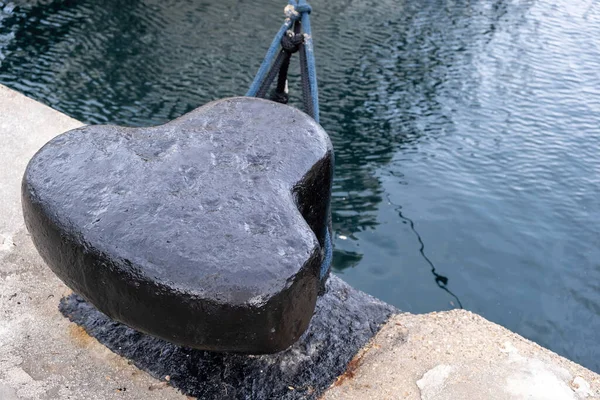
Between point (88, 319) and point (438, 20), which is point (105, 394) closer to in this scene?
point (88, 319)

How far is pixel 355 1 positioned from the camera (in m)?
10.8

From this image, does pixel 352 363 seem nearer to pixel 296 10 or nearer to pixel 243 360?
pixel 243 360

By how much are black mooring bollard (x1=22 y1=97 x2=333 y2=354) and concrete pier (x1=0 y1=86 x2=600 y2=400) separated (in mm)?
570

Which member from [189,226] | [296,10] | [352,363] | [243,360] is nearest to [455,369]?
[352,363]

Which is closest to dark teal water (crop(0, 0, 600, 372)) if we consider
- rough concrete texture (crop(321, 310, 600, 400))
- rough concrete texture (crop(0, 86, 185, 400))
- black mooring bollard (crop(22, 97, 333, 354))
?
rough concrete texture (crop(321, 310, 600, 400))

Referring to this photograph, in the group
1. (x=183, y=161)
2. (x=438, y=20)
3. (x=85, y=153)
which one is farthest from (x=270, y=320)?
(x=438, y=20)

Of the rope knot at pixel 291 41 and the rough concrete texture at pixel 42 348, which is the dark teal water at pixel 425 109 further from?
the rough concrete texture at pixel 42 348

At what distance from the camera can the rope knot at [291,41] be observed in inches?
130

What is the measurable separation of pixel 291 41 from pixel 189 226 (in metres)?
1.70

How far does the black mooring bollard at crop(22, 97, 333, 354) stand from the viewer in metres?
1.88

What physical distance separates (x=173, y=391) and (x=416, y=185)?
159 inches

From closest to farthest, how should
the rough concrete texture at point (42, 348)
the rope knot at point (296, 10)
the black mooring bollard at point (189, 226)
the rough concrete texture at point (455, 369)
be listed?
1. the black mooring bollard at point (189, 226)
2. the rough concrete texture at point (42, 348)
3. the rough concrete texture at point (455, 369)
4. the rope knot at point (296, 10)

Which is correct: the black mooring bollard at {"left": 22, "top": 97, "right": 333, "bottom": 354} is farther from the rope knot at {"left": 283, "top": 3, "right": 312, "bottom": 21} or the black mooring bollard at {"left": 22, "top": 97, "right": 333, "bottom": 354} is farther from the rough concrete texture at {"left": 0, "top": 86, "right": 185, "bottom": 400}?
the rope knot at {"left": 283, "top": 3, "right": 312, "bottom": 21}

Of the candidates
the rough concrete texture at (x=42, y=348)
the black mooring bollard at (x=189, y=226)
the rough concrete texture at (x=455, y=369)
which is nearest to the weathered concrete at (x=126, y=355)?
the rough concrete texture at (x=42, y=348)
